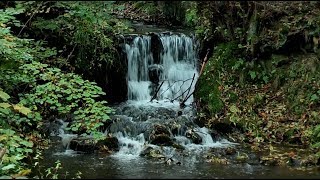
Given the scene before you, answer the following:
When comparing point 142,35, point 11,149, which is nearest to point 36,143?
point 11,149

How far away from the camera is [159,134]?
9.54 metres

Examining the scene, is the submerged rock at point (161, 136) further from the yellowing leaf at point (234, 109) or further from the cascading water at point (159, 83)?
the yellowing leaf at point (234, 109)

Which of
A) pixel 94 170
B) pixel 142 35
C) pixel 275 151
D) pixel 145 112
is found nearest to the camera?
pixel 94 170

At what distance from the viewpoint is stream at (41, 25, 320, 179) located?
726 cm

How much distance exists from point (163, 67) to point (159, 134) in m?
4.92

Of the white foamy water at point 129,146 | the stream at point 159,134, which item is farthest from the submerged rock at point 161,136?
the white foamy water at point 129,146

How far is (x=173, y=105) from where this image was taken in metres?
12.3

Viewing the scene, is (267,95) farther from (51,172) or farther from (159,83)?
(51,172)

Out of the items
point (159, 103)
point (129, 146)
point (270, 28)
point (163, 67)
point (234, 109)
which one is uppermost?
point (270, 28)

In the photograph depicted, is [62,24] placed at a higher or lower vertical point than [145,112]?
higher

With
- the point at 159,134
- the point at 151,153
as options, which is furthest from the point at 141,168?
the point at 159,134

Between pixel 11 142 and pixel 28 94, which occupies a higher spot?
pixel 28 94

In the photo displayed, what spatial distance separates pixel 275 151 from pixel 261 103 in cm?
211

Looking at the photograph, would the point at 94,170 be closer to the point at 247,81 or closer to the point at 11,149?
the point at 11,149
